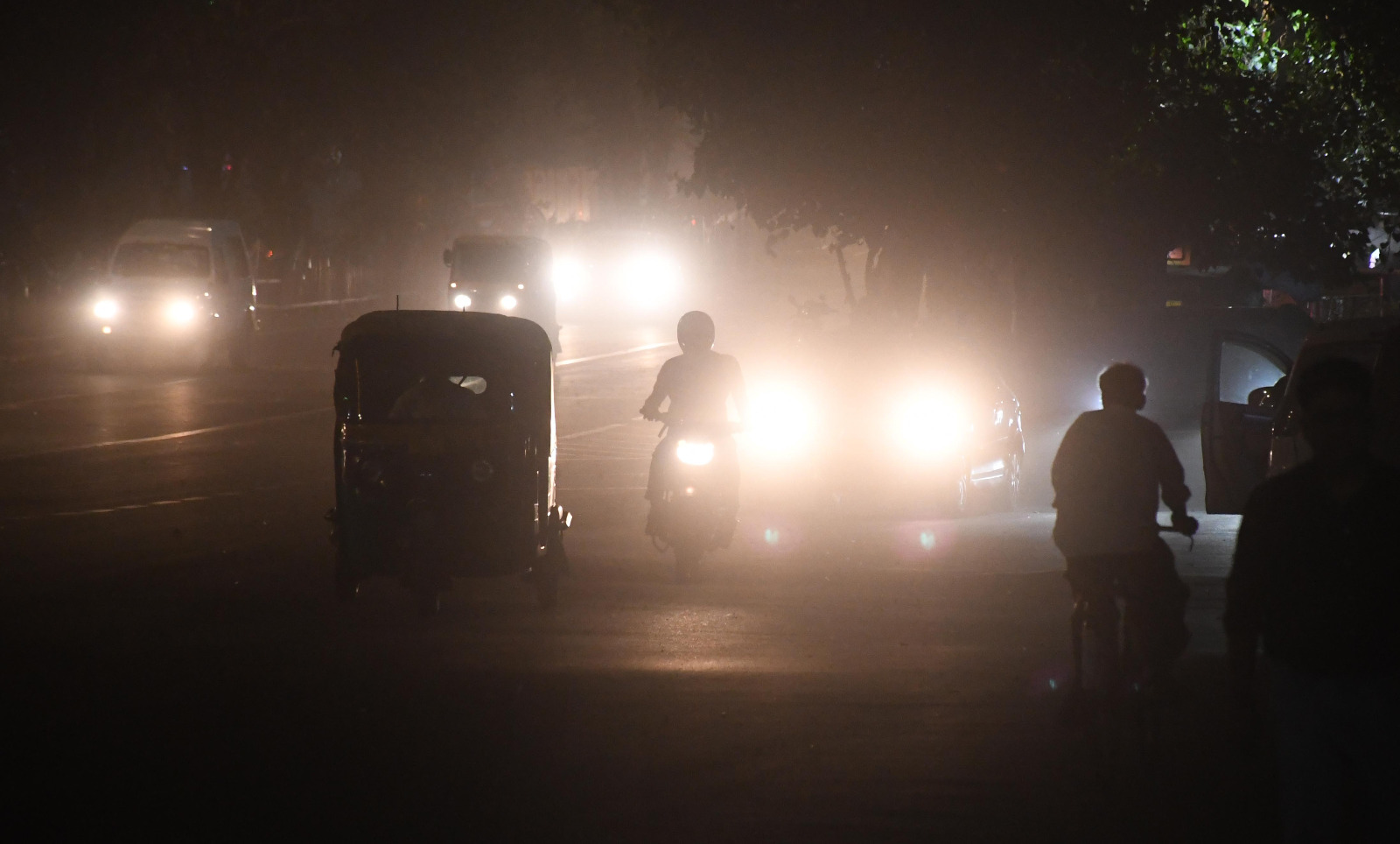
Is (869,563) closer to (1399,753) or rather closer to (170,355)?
(1399,753)

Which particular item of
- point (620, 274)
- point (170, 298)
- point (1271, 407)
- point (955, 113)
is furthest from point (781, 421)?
point (620, 274)

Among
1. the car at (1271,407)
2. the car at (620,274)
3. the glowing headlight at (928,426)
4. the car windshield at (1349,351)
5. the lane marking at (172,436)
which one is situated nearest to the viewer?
the car at (1271,407)

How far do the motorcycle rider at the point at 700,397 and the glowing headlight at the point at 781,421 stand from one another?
0.97 ft

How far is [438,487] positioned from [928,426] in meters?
6.81

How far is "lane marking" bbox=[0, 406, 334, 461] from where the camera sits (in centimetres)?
1870

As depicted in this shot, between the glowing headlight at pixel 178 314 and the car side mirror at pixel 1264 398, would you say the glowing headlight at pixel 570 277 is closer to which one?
the glowing headlight at pixel 178 314

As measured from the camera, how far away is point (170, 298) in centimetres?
3078

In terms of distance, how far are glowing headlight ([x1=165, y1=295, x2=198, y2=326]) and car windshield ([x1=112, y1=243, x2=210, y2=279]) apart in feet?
1.82

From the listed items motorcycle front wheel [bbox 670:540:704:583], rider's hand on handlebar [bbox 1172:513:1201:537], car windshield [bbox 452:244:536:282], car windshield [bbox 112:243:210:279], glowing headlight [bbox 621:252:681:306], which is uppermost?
glowing headlight [bbox 621:252:681:306]

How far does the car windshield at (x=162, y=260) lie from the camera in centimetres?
3119

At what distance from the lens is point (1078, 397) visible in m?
31.4

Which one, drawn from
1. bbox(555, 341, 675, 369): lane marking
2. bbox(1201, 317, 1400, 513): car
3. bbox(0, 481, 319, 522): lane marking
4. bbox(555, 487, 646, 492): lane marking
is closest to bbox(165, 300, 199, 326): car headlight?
bbox(555, 341, 675, 369): lane marking

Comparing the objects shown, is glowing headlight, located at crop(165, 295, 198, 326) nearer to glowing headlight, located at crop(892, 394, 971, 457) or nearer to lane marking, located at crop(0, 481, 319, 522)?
lane marking, located at crop(0, 481, 319, 522)

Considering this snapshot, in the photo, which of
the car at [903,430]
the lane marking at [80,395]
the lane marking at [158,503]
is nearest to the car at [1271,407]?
A: the car at [903,430]
